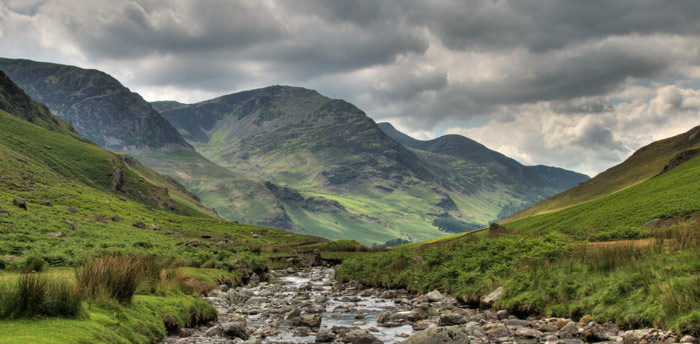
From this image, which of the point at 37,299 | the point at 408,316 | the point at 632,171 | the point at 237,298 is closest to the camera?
the point at 37,299

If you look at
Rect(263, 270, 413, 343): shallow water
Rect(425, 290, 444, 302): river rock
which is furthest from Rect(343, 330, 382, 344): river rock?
Rect(425, 290, 444, 302): river rock

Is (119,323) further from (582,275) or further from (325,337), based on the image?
(582,275)

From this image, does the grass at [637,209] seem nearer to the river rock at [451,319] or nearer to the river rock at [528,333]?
the river rock at [451,319]

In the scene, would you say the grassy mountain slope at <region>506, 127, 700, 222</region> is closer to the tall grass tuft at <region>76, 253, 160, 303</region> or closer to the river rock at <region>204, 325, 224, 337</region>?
the river rock at <region>204, 325, 224, 337</region>

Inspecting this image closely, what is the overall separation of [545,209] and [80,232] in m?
153

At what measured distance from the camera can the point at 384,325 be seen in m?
24.3

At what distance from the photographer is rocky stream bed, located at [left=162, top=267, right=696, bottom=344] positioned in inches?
692

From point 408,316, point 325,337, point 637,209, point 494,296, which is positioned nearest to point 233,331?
point 325,337

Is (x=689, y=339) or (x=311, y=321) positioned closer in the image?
(x=689, y=339)

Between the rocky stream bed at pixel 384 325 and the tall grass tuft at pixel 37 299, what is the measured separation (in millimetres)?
5367

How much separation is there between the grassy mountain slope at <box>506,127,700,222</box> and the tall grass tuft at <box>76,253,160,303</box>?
14764cm

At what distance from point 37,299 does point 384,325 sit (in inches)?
672

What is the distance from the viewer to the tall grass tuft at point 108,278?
16391 mm

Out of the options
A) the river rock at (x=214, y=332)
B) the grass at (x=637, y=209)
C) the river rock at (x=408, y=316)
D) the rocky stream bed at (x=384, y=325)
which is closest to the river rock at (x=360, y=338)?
the rocky stream bed at (x=384, y=325)
